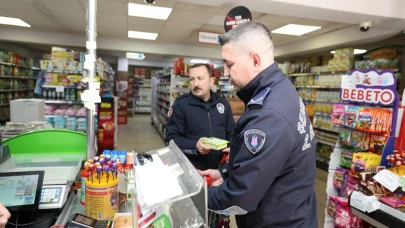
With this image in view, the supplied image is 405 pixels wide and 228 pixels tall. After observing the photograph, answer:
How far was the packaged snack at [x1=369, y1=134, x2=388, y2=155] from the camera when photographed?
2.72 meters

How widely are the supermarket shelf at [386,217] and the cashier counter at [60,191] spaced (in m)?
2.12

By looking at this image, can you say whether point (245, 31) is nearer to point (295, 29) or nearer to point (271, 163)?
point (271, 163)

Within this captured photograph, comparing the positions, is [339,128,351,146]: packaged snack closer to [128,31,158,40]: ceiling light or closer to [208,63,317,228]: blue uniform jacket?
[208,63,317,228]: blue uniform jacket

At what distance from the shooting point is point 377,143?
279 cm

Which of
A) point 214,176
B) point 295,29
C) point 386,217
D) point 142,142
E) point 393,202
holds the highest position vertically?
point 295,29

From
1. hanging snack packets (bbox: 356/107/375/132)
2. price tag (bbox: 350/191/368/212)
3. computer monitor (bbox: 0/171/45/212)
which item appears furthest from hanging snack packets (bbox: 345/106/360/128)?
computer monitor (bbox: 0/171/45/212)

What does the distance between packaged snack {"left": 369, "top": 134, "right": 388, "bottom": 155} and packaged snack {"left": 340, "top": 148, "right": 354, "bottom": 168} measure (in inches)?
8.9

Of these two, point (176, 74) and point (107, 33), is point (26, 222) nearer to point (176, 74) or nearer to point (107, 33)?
point (176, 74)

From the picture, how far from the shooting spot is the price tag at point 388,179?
2422 mm

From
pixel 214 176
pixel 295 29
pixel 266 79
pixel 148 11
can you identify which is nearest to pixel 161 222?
pixel 214 176

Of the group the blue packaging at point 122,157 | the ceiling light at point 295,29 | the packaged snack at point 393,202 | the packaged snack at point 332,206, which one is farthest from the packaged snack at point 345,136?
the ceiling light at point 295,29

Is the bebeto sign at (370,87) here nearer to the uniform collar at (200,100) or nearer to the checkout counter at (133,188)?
the uniform collar at (200,100)

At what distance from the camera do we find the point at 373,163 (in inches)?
108

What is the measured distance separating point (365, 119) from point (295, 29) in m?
4.66
